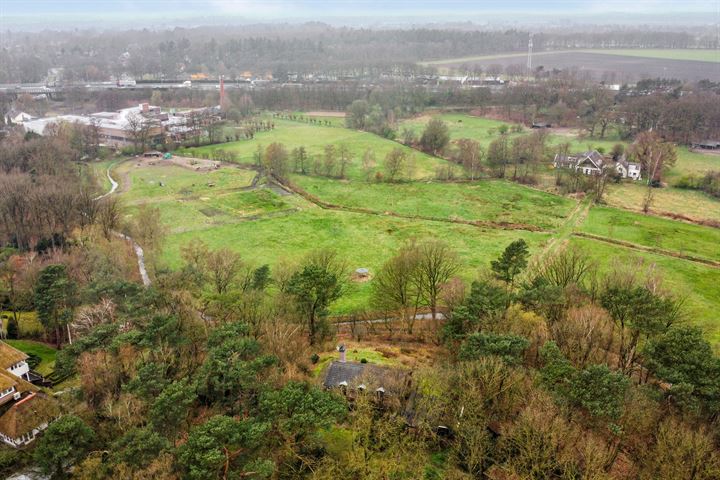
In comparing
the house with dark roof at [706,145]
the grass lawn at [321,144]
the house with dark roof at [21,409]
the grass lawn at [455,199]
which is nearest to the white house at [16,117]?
the grass lawn at [321,144]

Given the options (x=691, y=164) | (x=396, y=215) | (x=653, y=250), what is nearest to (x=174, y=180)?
(x=396, y=215)

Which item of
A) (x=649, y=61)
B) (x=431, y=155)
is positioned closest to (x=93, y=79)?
(x=431, y=155)

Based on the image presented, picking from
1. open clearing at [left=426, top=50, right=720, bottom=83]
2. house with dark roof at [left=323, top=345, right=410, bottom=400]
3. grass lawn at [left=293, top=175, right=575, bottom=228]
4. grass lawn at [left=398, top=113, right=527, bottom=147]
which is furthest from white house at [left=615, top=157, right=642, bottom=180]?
open clearing at [left=426, top=50, right=720, bottom=83]

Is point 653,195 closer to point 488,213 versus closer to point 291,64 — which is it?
point 488,213

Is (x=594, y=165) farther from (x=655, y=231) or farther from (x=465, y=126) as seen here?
(x=465, y=126)

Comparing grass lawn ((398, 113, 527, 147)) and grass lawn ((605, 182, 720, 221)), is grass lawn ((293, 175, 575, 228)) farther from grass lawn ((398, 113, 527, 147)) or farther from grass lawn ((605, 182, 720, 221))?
grass lawn ((398, 113, 527, 147))

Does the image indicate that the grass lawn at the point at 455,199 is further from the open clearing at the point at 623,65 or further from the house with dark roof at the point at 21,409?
the open clearing at the point at 623,65
